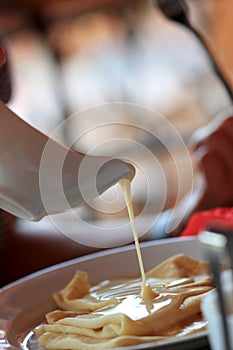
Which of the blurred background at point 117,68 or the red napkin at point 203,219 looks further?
the blurred background at point 117,68

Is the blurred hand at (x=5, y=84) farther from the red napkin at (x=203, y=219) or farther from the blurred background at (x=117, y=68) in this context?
the blurred background at (x=117, y=68)

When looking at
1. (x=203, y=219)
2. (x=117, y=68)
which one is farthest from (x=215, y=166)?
(x=117, y=68)

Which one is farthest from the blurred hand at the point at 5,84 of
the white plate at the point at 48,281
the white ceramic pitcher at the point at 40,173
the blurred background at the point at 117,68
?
the blurred background at the point at 117,68

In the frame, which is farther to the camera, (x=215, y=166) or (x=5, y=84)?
(x=215, y=166)

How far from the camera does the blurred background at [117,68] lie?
2.87 meters

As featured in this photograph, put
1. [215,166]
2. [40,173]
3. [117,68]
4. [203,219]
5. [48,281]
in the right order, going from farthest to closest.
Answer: [117,68], [215,166], [203,219], [48,281], [40,173]

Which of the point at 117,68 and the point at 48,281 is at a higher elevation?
the point at 48,281

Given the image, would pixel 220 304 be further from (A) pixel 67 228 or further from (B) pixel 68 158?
(A) pixel 67 228

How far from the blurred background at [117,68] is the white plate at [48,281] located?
1.94m

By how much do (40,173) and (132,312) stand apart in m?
0.14

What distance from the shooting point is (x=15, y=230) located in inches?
44.5

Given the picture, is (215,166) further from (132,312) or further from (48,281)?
(132,312)

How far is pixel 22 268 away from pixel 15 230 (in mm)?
78

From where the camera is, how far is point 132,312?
0.62 m
